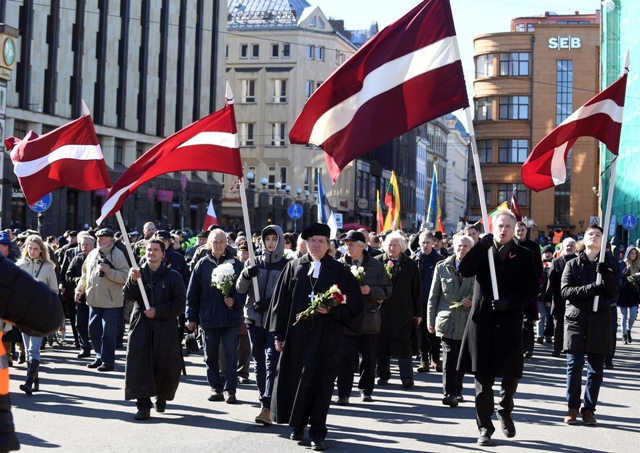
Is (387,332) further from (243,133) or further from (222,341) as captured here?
(243,133)

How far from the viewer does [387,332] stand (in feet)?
45.4

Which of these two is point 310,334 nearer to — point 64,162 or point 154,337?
point 154,337

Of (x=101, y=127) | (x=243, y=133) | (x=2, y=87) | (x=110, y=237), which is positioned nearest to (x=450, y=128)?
(x=243, y=133)

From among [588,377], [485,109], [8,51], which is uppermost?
[485,109]

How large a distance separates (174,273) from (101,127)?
48090mm

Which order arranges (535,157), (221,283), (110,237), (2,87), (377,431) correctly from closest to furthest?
(377,431) → (535,157) → (221,283) → (110,237) → (2,87)

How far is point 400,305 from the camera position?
549 inches

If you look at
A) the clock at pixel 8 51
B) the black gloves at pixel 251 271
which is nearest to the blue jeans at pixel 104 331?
the black gloves at pixel 251 271

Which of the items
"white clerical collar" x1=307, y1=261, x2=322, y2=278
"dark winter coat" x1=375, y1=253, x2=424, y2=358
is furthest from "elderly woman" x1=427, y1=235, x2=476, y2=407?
"white clerical collar" x1=307, y1=261, x2=322, y2=278

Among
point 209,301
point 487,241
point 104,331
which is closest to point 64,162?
point 209,301

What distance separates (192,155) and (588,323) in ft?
13.7

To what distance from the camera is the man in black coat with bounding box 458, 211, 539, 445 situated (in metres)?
9.27

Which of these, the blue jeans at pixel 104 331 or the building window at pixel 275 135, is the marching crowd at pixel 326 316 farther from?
the building window at pixel 275 135

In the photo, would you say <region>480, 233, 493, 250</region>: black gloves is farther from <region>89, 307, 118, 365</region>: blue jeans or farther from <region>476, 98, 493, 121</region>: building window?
<region>476, 98, 493, 121</region>: building window
